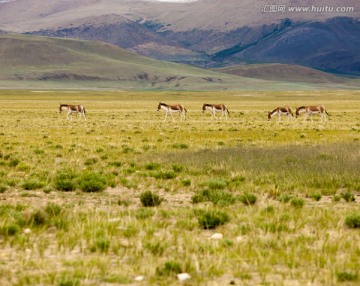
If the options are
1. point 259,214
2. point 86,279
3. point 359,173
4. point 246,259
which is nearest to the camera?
point 86,279

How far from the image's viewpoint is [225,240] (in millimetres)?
9188

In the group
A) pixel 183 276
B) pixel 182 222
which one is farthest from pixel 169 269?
pixel 182 222

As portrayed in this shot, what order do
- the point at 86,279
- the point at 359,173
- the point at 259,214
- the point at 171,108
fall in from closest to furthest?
the point at 86,279 → the point at 259,214 → the point at 359,173 → the point at 171,108

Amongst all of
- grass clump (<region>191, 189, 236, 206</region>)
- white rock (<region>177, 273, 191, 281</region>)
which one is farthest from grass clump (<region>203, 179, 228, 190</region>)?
white rock (<region>177, 273, 191, 281</region>)

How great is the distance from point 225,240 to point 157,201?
3946 mm

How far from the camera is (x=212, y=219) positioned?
412 inches

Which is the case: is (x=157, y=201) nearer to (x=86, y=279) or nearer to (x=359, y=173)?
(x=86, y=279)

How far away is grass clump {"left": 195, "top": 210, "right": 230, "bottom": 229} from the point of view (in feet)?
34.2

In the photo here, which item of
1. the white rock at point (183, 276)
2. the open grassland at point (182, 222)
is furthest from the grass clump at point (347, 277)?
the white rock at point (183, 276)

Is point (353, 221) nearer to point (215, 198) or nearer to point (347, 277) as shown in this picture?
point (347, 277)

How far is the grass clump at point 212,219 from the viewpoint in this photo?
34.2ft

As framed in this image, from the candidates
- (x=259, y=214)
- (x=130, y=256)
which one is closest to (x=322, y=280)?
(x=130, y=256)

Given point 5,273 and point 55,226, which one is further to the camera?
point 55,226

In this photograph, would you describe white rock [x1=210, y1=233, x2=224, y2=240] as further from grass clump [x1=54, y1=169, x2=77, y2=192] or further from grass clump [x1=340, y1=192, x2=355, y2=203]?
grass clump [x1=54, y1=169, x2=77, y2=192]
